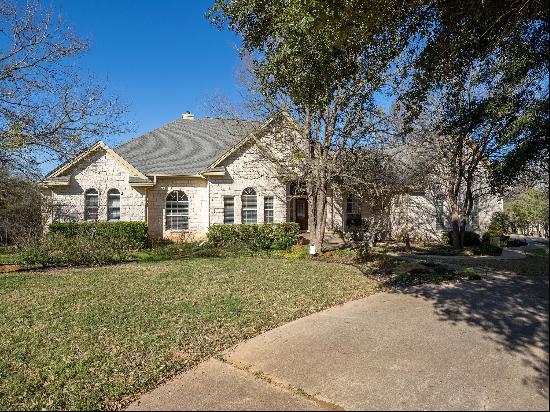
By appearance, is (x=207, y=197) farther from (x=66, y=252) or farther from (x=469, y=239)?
(x=469, y=239)

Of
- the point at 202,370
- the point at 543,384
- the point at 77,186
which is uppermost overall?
the point at 77,186

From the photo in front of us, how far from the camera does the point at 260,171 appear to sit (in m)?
20.4

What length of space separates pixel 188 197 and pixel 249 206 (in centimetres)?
336

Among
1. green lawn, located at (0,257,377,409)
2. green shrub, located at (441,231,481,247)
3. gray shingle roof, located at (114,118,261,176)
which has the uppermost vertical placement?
gray shingle roof, located at (114,118,261,176)

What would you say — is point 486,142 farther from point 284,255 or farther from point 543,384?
point 543,384

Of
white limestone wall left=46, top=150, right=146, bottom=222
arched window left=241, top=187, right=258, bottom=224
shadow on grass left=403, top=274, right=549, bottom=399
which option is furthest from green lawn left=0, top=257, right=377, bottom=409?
arched window left=241, top=187, right=258, bottom=224

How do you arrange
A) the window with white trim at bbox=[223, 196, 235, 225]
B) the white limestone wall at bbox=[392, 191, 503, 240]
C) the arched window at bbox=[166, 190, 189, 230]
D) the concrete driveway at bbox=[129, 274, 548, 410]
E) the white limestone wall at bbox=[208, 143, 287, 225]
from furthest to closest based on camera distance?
the white limestone wall at bbox=[392, 191, 503, 240]
the arched window at bbox=[166, 190, 189, 230]
the window with white trim at bbox=[223, 196, 235, 225]
the white limestone wall at bbox=[208, 143, 287, 225]
the concrete driveway at bbox=[129, 274, 548, 410]

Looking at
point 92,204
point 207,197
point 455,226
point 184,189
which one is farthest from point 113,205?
point 455,226

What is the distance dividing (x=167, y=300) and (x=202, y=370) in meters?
3.68

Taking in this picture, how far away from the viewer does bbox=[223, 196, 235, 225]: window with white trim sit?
20.3 meters

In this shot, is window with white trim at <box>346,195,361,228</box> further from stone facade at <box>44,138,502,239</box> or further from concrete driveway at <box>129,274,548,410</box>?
concrete driveway at <box>129,274,548,410</box>

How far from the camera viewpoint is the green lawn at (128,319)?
4.62 meters

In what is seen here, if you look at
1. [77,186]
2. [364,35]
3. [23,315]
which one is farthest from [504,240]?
[77,186]

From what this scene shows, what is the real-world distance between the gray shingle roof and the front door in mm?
5219
